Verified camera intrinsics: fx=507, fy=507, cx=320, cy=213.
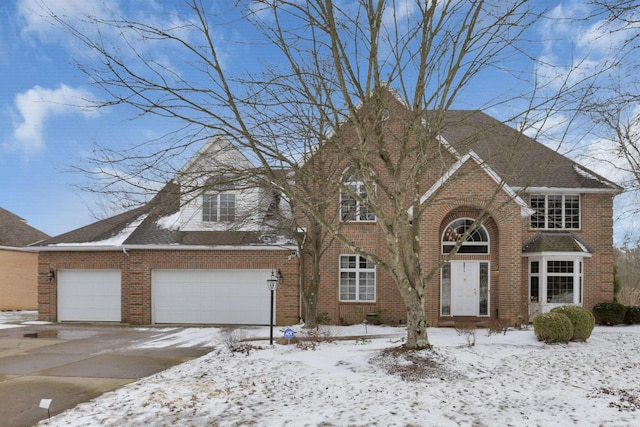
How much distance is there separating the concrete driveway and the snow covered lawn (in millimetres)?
582

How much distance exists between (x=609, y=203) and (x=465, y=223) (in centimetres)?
611

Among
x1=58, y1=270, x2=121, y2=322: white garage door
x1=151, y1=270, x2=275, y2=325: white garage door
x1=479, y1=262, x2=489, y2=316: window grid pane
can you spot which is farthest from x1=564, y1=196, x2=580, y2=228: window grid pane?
x1=58, y1=270, x2=121, y2=322: white garage door

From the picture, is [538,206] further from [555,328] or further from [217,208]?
[217,208]

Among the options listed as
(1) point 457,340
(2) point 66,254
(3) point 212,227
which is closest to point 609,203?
(1) point 457,340

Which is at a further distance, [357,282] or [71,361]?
[357,282]

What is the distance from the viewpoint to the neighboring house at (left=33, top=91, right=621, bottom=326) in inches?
707

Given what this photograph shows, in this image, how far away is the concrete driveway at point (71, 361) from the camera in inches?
317

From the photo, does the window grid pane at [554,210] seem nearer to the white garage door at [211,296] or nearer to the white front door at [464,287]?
the white front door at [464,287]

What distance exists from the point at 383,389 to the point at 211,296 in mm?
11762

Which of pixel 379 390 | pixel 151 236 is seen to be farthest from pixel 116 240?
pixel 379 390

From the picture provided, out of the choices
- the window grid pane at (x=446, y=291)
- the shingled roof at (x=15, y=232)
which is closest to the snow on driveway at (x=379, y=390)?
the window grid pane at (x=446, y=291)

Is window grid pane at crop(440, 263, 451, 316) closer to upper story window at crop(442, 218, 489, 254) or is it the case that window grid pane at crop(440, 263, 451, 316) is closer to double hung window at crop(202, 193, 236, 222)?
upper story window at crop(442, 218, 489, 254)

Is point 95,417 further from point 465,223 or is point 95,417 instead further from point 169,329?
point 465,223

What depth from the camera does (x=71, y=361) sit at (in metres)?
11.4
